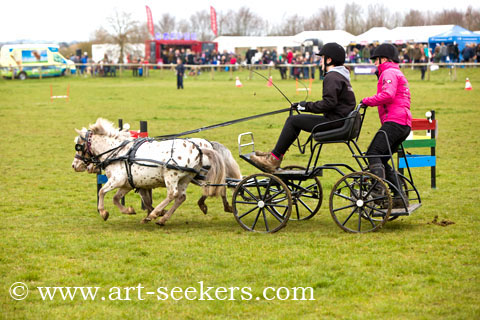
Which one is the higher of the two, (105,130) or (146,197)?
(105,130)

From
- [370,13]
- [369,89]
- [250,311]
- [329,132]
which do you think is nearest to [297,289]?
[250,311]

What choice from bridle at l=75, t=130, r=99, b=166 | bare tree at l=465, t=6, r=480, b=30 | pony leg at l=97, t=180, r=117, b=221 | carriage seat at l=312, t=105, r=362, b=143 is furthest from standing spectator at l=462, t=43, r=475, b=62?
bare tree at l=465, t=6, r=480, b=30

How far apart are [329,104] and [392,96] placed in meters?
0.78

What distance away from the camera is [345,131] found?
795 centimetres

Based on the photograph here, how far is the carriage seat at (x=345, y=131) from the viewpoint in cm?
793

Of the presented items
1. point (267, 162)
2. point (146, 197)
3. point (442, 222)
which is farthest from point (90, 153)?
point (442, 222)

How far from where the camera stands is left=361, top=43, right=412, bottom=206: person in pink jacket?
8148mm

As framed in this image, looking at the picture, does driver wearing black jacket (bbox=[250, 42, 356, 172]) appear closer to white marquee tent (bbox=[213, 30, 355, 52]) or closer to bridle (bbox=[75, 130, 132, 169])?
bridle (bbox=[75, 130, 132, 169])

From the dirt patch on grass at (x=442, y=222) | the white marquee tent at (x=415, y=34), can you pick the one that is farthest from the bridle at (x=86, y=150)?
the white marquee tent at (x=415, y=34)

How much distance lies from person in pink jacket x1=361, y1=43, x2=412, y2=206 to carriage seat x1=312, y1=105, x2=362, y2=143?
0.26 m

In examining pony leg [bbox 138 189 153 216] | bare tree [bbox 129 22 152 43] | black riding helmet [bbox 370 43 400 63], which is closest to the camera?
black riding helmet [bbox 370 43 400 63]

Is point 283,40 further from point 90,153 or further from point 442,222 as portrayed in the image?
point 442,222

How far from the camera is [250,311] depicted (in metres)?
5.65

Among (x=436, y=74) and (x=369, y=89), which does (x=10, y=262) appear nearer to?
(x=369, y=89)
